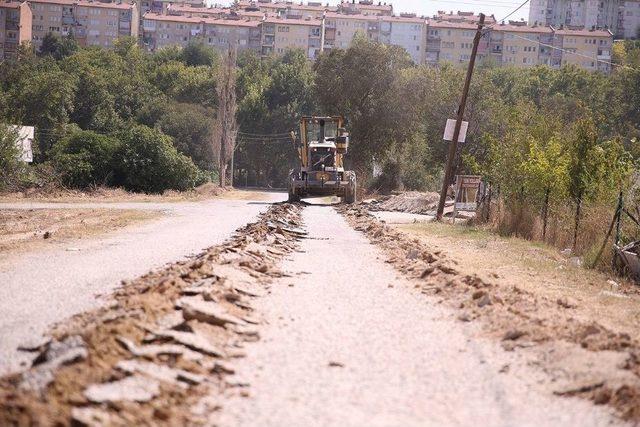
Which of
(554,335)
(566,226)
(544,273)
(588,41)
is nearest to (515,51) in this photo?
(588,41)

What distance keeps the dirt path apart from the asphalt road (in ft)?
7.05

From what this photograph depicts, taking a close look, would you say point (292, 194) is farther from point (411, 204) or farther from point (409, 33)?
point (409, 33)

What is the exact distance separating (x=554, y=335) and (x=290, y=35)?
186 m

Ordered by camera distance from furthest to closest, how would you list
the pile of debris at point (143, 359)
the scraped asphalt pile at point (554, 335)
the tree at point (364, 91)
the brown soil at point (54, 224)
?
the tree at point (364, 91)
the brown soil at point (54, 224)
the scraped asphalt pile at point (554, 335)
the pile of debris at point (143, 359)

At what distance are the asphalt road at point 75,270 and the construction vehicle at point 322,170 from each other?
70.9ft

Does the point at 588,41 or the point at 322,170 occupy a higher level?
the point at 588,41

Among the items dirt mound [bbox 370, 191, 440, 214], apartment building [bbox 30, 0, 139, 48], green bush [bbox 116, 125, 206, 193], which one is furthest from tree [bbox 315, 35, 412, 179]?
apartment building [bbox 30, 0, 139, 48]

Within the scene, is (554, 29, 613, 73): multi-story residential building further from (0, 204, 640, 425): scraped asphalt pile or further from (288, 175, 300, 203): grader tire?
(0, 204, 640, 425): scraped asphalt pile

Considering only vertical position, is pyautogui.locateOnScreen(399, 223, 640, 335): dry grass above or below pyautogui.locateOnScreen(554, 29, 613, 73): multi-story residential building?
below

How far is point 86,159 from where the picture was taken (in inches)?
2324

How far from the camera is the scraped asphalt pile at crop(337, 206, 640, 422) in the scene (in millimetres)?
8422

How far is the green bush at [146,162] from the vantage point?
197 ft

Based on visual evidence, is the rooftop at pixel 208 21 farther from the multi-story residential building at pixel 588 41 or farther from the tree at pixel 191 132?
the tree at pixel 191 132

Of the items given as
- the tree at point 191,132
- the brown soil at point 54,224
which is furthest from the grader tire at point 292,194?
the tree at point 191,132
